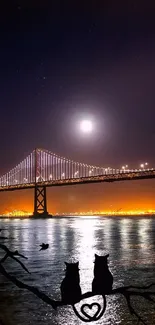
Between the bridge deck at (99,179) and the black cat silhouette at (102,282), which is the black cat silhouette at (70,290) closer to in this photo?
the black cat silhouette at (102,282)

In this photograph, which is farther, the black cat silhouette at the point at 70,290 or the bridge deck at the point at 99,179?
the bridge deck at the point at 99,179

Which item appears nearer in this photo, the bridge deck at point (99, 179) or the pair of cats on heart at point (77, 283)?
the pair of cats on heart at point (77, 283)

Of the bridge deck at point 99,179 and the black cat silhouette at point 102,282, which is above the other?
the bridge deck at point 99,179

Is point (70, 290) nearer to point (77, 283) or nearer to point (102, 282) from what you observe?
point (77, 283)

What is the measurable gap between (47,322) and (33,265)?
7.60 metres

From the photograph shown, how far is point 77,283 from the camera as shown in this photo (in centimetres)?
167

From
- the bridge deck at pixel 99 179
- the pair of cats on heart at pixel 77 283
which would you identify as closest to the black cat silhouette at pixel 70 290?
the pair of cats on heart at pixel 77 283

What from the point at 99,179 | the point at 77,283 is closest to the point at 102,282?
the point at 77,283

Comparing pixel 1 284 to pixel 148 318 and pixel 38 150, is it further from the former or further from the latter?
pixel 38 150

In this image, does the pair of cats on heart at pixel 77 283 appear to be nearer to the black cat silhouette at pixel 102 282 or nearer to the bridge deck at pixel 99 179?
the black cat silhouette at pixel 102 282

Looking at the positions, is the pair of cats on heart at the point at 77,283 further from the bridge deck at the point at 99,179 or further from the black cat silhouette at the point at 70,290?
the bridge deck at the point at 99,179

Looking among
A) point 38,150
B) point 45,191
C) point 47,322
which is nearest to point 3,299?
point 47,322

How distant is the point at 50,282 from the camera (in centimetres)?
898

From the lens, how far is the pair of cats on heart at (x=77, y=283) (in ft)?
5.45
